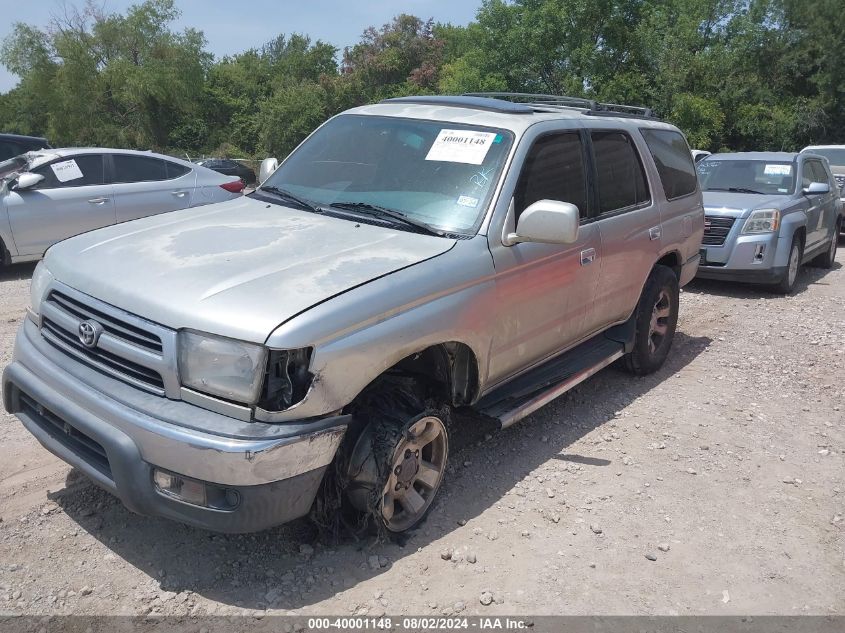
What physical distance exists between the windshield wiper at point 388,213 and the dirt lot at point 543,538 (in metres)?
1.40

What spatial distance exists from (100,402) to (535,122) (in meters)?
2.74

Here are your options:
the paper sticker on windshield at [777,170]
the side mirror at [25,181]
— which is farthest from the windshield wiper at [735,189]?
the side mirror at [25,181]

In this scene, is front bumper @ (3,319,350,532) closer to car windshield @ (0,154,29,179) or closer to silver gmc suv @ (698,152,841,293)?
car windshield @ (0,154,29,179)

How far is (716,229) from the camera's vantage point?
8.98m

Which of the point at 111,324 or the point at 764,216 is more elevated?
the point at 111,324

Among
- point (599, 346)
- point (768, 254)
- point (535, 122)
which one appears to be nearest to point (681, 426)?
point (599, 346)

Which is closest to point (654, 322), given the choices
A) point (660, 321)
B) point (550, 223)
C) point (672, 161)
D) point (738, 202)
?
point (660, 321)

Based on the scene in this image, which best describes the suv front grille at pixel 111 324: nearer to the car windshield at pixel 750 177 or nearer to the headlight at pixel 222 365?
the headlight at pixel 222 365

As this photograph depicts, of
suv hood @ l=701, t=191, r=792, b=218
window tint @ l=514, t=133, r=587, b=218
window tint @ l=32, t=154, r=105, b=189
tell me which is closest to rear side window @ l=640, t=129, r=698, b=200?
window tint @ l=514, t=133, r=587, b=218

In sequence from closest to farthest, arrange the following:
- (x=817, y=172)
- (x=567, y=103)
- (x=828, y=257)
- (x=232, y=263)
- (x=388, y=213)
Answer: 1. (x=232, y=263)
2. (x=388, y=213)
3. (x=567, y=103)
4. (x=817, y=172)
5. (x=828, y=257)

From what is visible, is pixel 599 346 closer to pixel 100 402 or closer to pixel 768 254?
pixel 100 402

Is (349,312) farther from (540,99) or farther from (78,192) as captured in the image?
(78,192)

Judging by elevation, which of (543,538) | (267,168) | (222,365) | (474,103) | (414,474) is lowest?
(543,538)

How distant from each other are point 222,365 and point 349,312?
52cm
